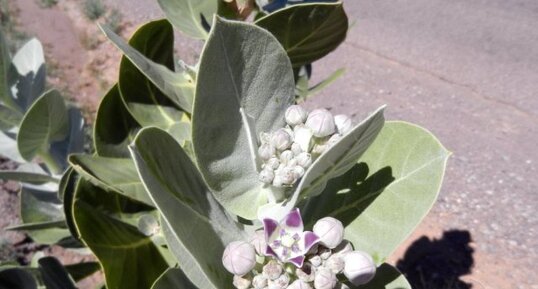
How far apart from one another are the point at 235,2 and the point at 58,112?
85 centimetres

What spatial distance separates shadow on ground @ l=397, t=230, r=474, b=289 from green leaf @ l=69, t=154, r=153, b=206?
9.45ft

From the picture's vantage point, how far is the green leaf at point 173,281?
111cm

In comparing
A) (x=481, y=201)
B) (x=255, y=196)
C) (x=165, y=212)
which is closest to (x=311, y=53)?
(x=255, y=196)

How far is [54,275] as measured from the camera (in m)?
1.95

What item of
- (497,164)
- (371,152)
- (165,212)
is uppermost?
(165,212)

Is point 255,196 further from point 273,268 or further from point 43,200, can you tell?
point 43,200

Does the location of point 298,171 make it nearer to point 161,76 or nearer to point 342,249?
point 342,249

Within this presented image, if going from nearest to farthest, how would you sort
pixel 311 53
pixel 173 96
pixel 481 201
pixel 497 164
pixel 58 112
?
1. pixel 173 96
2. pixel 311 53
3. pixel 58 112
4. pixel 481 201
5. pixel 497 164

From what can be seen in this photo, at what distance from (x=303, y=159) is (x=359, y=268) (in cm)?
23

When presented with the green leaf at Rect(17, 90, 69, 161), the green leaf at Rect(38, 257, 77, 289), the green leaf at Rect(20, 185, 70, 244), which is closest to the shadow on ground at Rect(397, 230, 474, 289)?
the green leaf at Rect(20, 185, 70, 244)

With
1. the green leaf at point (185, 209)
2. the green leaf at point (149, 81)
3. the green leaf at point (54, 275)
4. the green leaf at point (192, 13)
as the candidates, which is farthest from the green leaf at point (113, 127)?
the green leaf at point (185, 209)

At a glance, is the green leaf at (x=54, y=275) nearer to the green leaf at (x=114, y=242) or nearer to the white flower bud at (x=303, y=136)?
the green leaf at (x=114, y=242)

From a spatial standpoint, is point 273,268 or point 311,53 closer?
point 273,268

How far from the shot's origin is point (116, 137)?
1731mm
